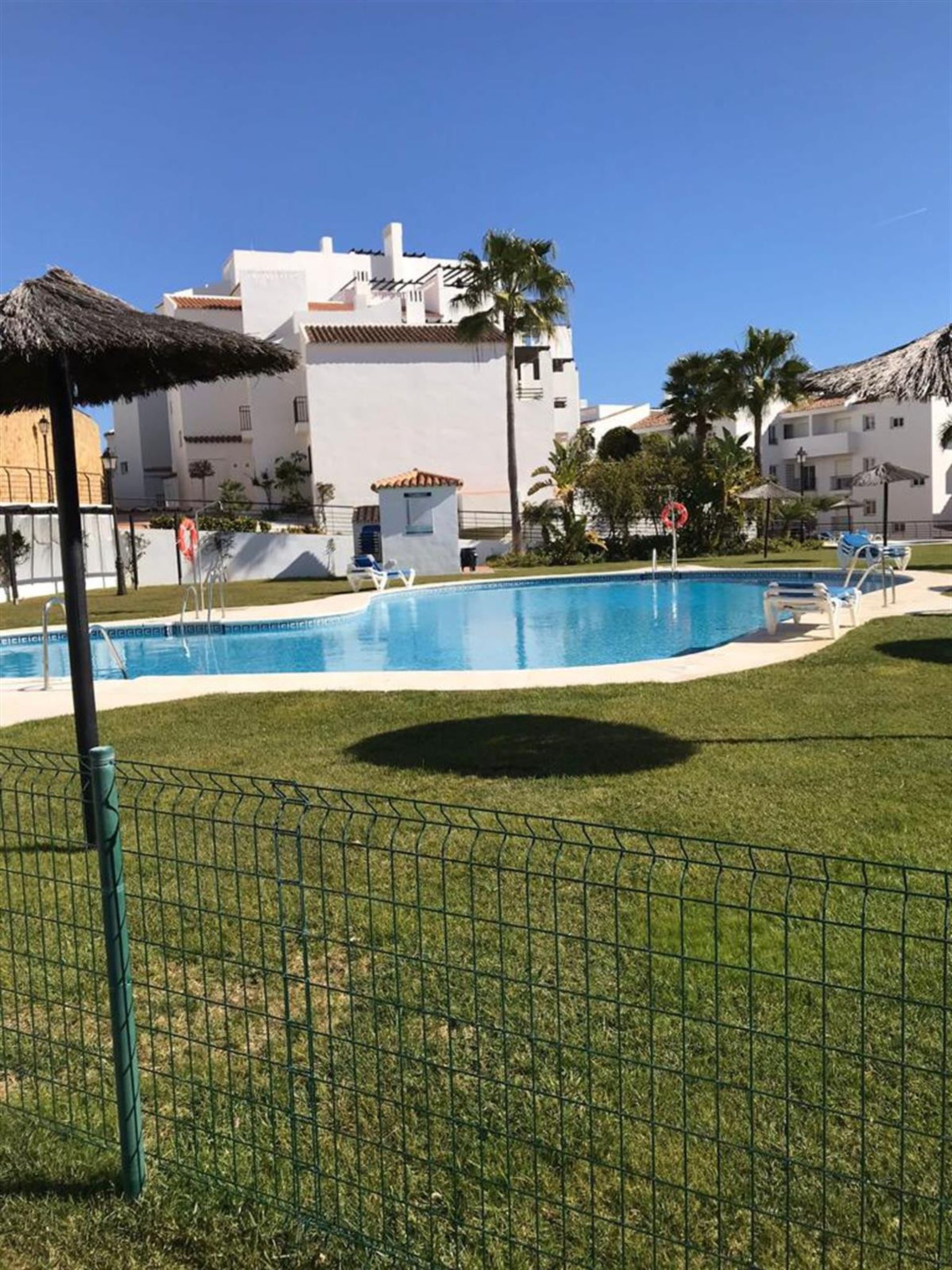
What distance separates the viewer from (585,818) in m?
6.00

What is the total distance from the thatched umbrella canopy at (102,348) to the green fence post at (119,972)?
3.29m

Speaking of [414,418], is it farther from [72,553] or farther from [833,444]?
[72,553]

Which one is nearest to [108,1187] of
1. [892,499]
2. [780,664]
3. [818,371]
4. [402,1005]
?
[402,1005]

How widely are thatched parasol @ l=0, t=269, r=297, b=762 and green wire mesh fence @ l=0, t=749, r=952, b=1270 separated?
5.16ft

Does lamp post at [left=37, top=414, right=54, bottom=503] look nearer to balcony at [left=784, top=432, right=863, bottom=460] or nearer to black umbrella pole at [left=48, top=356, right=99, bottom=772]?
black umbrella pole at [left=48, top=356, right=99, bottom=772]

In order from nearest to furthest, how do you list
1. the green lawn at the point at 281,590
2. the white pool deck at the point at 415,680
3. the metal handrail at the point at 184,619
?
the white pool deck at the point at 415,680 → the metal handrail at the point at 184,619 → the green lawn at the point at 281,590

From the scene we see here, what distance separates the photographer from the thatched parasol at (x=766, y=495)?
31.6m

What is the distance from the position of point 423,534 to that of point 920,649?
912 inches

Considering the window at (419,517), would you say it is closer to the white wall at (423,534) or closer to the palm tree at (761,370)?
the white wall at (423,534)

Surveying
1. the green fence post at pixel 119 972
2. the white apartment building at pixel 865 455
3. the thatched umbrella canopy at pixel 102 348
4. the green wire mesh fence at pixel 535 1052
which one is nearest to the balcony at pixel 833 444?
the white apartment building at pixel 865 455

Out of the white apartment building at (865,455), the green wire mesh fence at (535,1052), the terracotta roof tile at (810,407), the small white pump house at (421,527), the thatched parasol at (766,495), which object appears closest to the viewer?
the green wire mesh fence at (535,1052)

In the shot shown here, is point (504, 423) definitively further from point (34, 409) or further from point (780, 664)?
point (34, 409)

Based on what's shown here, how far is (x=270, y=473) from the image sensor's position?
46656mm

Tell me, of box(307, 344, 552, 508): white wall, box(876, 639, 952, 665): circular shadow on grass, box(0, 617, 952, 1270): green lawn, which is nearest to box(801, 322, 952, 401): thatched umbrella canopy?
box(0, 617, 952, 1270): green lawn
